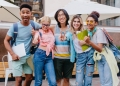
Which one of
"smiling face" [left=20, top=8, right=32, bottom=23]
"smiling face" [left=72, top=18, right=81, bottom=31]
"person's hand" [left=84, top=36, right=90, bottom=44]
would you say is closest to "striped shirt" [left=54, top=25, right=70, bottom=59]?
"smiling face" [left=72, top=18, right=81, bottom=31]

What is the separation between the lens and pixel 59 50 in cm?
507

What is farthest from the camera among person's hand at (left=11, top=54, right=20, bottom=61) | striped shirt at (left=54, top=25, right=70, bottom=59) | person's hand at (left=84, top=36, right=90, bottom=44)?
striped shirt at (left=54, top=25, right=70, bottom=59)

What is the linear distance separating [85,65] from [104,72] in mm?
376

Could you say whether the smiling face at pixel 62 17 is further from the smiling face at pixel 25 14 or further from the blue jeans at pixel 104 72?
the blue jeans at pixel 104 72

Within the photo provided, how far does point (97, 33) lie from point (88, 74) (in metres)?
0.77

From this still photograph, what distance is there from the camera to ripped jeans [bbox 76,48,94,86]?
16.4ft

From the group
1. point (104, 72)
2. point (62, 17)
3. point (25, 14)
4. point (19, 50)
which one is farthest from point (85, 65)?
point (25, 14)

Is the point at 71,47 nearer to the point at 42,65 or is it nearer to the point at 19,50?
the point at 42,65

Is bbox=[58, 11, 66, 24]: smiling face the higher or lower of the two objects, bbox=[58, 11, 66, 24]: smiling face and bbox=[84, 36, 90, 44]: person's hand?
the higher

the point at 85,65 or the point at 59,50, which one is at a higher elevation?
the point at 59,50

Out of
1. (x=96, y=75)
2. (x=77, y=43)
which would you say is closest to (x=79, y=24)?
(x=77, y=43)

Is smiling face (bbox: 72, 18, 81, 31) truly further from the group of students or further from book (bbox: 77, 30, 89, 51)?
book (bbox: 77, 30, 89, 51)

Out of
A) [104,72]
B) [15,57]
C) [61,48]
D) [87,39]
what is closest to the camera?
[87,39]

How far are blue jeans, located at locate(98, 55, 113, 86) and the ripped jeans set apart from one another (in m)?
0.17
